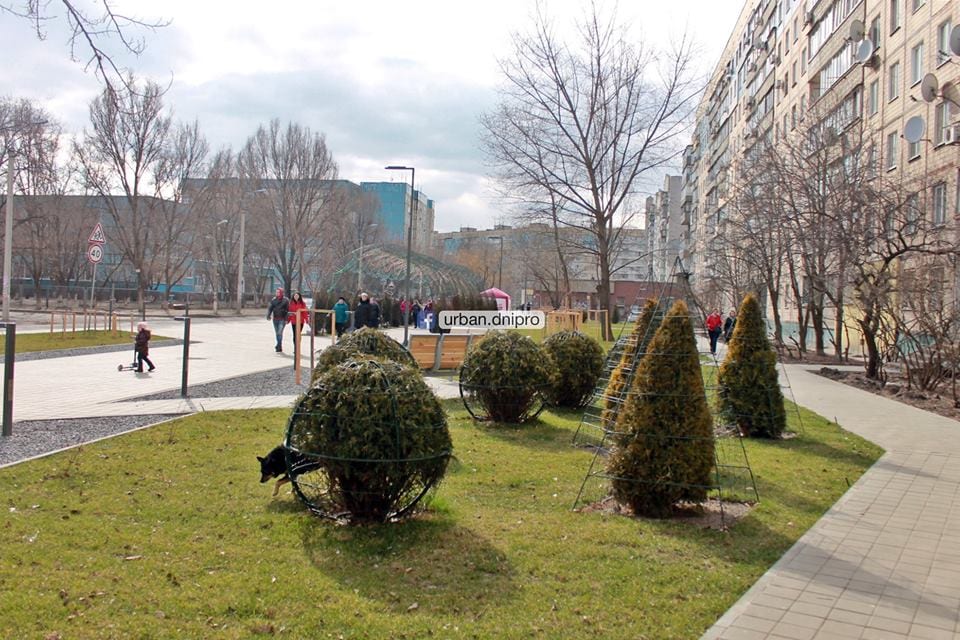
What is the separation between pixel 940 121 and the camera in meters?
26.1

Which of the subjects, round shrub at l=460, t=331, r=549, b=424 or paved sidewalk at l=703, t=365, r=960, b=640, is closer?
paved sidewalk at l=703, t=365, r=960, b=640

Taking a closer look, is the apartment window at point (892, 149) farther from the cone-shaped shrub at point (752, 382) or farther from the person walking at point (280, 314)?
the cone-shaped shrub at point (752, 382)

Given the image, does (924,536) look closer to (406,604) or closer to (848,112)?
(406,604)

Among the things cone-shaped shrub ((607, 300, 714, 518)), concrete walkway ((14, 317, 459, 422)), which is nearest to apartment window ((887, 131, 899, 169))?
concrete walkway ((14, 317, 459, 422))

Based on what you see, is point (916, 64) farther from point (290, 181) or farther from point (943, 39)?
point (290, 181)

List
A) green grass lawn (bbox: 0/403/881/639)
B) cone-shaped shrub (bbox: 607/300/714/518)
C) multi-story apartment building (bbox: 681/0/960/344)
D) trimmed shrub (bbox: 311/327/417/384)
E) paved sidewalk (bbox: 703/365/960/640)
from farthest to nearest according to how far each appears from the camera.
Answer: multi-story apartment building (bbox: 681/0/960/344), trimmed shrub (bbox: 311/327/417/384), cone-shaped shrub (bbox: 607/300/714/518), paved sidewalk (bbox: 703/365/960/640), green grass lawn (bbox: 0/403/881/639)

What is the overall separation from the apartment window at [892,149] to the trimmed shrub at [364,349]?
2557 centimetres

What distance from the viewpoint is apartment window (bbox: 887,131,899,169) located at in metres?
29.6

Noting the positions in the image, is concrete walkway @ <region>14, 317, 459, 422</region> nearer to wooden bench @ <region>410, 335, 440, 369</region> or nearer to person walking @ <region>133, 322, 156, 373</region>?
person walking @ <region>133, 322, 156, 373</region>

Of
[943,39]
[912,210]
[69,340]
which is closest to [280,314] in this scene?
[69,340]

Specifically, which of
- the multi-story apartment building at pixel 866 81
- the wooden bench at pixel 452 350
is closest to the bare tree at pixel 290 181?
the multi-story apartment building at pixel 866 81

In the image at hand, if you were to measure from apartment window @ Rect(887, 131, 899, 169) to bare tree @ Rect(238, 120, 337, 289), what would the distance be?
44.4 metres

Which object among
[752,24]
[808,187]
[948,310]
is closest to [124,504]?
[948,310]

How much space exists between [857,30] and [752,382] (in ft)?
90.1
